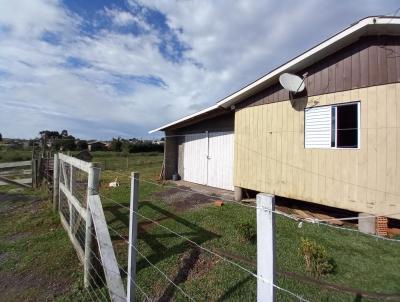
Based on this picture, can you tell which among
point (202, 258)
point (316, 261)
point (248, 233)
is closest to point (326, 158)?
point (248, 233)

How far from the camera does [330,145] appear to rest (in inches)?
294

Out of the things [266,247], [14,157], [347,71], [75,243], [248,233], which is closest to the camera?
[266,247]

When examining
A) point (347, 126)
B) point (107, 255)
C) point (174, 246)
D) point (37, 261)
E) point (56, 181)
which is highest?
point (347, 126)

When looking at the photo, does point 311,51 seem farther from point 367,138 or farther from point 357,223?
point 357,223

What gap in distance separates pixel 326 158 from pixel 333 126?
2.56ft

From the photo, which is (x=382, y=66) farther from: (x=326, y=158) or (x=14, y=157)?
(x=14, y=157)

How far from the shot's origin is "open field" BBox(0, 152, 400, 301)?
4.05 m

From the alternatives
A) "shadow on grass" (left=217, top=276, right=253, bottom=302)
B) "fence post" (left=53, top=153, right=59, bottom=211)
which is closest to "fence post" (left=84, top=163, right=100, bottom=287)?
"shadow on grass" (left=217, top=276, right=253, bottom=302)

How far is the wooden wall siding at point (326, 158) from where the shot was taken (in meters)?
6.34

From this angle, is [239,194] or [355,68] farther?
[239,194]

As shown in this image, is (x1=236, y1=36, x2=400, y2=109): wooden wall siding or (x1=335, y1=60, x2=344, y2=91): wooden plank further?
(x1=335, y1=60, x2=344, y2=91): wooden plank

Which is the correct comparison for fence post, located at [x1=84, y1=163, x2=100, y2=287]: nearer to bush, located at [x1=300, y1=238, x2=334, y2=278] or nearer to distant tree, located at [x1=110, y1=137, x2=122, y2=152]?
bush, located at [x1=300, y1=238, x2=334, y2=278]

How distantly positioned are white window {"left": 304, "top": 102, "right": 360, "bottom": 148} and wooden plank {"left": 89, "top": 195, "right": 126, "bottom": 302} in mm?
5690

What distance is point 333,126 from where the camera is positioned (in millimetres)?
7457
